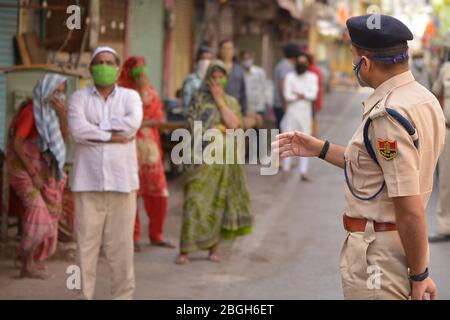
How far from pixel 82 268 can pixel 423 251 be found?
11.4 ft

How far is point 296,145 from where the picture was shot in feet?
12.5

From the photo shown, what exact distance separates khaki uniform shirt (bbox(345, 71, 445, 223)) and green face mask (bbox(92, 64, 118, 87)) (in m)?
3.14

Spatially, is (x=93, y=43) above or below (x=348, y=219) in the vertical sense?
above

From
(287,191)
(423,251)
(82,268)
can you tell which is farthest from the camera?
(287,191)

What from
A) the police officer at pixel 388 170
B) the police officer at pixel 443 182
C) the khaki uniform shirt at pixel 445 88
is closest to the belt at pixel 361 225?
the police officer at pixel 388 170

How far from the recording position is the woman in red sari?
8.16 m

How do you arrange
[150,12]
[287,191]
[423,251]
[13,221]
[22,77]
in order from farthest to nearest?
[150,12], [287,191], [13,221], [22,77], [423,251]

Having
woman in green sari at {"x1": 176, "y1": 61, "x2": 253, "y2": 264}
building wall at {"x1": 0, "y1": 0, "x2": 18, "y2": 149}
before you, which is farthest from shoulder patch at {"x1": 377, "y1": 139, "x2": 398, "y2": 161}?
building wall at {"x1": 0, "y1": 0, "x2": 18, "y2": 149}

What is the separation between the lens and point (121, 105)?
6395 mm

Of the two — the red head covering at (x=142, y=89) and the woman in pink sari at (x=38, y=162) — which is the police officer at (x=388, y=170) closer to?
the woman in pink sari at (x=38, y=162)

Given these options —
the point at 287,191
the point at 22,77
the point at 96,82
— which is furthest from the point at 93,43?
the point at 287,191

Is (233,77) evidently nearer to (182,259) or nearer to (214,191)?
(214,191)
